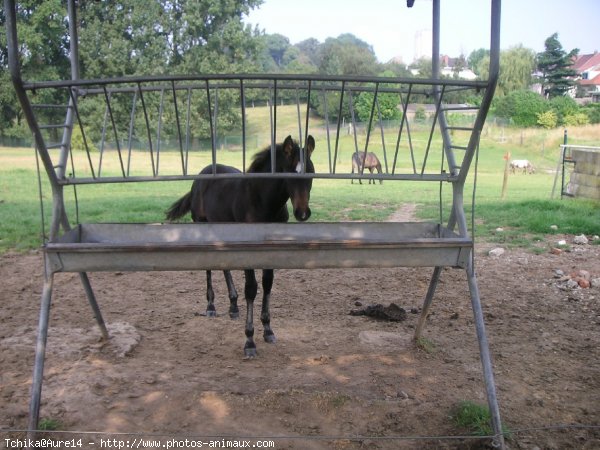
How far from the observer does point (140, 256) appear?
106 inches

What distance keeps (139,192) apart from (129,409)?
41.2 ft

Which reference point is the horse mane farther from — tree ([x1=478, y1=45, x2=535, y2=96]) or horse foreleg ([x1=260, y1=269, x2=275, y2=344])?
tree ([x1=478, y1=45, x2=535, y2=96])

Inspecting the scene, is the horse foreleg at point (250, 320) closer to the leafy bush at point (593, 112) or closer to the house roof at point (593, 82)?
the leafy bush at point (593, 112)

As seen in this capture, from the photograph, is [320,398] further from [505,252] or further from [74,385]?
[505,252]

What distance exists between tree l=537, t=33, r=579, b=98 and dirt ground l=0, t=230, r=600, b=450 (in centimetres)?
6366

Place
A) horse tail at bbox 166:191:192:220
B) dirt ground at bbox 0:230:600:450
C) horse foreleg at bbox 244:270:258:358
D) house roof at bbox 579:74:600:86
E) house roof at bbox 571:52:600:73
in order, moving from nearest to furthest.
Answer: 1. dirt ground at bbox 0:230:600:450
2. horse foreleg at bbox 244:270:258:358
3. horse tail at bbox 166:191:192:220
4. house roof at bbox 579:74:600:86
5. house roof at bbox 571:52:600:73

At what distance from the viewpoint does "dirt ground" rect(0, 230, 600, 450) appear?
303 cm

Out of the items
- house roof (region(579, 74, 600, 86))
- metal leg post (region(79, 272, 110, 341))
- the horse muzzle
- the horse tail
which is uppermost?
house roof (region(579, 74, 600, 86))

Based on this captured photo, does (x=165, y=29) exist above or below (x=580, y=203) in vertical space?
above

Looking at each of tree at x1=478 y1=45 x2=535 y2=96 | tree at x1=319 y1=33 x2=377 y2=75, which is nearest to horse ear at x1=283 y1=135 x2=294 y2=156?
tree at x1=319 y1=33 x2=377 y2=75

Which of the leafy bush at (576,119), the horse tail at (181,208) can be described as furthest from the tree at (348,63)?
the horse tail at (181,208)

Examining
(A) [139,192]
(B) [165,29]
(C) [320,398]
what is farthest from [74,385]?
(B) [165,29]

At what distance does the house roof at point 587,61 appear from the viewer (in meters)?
83.0

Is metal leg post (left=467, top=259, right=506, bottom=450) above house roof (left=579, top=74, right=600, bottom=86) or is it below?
below
